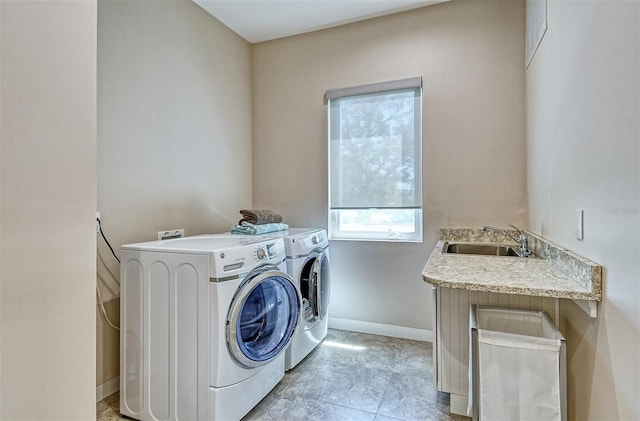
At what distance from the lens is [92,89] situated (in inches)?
40.4

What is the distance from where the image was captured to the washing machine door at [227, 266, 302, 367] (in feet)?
5.09

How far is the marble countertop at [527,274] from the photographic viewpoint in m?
1.17

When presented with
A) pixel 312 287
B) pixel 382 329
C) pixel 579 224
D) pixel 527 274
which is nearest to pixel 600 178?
pixel 579 224

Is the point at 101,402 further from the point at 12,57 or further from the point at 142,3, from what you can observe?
the point at 142,3

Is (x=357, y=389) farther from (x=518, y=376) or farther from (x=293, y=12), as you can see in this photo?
(x=293, y=12)

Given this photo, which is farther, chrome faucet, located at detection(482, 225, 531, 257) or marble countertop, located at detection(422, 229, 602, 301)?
chrome faucet, located at detection(482, 225, 531, 257)

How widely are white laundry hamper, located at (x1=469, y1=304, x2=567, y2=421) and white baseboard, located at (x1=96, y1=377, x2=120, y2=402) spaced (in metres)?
1.96

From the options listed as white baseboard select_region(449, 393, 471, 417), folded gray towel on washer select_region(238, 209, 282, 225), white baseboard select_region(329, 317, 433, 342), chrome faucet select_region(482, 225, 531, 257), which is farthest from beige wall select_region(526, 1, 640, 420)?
folded gray towel on washer select_region(238, 209, 282, 225)

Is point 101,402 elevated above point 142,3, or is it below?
below

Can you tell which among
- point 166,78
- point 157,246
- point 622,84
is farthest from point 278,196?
point 622,84

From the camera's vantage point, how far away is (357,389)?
197 centimetres

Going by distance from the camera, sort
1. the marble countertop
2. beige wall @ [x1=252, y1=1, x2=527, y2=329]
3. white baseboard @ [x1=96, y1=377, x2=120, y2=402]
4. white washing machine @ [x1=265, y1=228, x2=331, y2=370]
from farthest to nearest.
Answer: beige wall @ [x1=252, y1=1, x2=527, y2=329]
white washing machine @ [x1=265, y1=228, x2=331, y2=370]
white baseboard @ [x1=96, y1=377, x2=120, y2=402]
the marble countertop

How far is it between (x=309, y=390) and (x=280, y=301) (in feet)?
1.91

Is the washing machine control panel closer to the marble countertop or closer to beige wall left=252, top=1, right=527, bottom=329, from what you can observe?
the marble countertop
